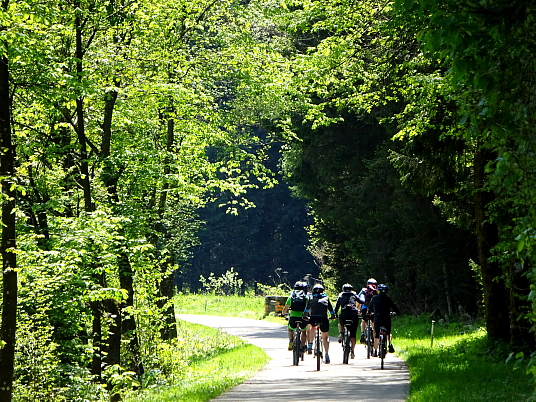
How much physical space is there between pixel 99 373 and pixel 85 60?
688 cm

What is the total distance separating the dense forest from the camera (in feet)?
24.0

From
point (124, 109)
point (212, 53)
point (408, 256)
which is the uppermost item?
point (212, 53)

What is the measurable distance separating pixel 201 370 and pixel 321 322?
320 centimetres

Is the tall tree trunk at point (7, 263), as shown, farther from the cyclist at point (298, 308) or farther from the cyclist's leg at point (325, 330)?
the cyclist's leg at point (325, 330)

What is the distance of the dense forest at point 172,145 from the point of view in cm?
730

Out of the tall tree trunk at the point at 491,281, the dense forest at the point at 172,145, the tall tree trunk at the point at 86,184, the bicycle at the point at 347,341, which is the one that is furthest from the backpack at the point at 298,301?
the tall tree trunk at the point at 86,184

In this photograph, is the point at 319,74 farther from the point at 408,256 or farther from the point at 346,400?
the point at 408,256

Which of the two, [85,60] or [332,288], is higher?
[85,60]

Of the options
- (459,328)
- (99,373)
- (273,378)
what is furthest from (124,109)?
(459,328)

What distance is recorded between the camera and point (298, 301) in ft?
58.0

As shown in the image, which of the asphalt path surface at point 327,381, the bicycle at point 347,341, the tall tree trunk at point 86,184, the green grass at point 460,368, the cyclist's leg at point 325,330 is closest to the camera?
the green grass at point 460,368

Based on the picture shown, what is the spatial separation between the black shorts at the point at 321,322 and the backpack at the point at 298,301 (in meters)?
0.35

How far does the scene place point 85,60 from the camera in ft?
54.3

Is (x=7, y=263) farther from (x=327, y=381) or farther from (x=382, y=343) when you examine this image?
(x=382, y=343)
